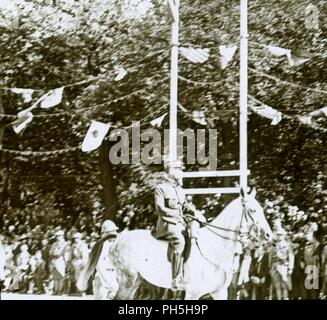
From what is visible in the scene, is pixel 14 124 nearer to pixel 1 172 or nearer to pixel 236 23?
pixel 1 172

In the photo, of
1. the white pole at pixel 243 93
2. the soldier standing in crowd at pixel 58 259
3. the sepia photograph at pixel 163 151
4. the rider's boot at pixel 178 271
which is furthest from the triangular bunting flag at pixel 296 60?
the soldier standing in crowd at pixel 58 259

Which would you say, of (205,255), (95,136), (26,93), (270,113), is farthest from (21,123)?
(270,113)

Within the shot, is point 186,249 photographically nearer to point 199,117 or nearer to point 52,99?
point 199,117

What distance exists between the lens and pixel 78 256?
562cm

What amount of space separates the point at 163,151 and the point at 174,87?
1.61ft

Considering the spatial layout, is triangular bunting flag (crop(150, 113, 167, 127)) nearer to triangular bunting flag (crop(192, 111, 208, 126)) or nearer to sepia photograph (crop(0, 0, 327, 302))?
sepia photograph (crop(0, 0, 327, 302))

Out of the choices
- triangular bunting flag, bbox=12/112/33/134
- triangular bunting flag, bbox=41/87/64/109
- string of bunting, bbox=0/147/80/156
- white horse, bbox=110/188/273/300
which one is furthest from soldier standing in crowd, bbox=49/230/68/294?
triangular bunting flag, bbox=41/87/64/109

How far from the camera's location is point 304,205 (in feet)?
17.7

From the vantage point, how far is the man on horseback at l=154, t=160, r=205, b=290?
539cm

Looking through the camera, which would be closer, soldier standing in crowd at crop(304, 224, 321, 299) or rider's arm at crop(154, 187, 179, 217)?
soldier standing in crowd at crop(304, 224, 321, 299)

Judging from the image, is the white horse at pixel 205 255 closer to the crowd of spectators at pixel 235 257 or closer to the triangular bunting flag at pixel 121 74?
the crowd of spectators at pixel 235 257

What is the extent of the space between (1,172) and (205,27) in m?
1.89

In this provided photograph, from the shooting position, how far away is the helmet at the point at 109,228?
5555 millimetres

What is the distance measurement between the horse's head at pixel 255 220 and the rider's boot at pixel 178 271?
20.3 inches
